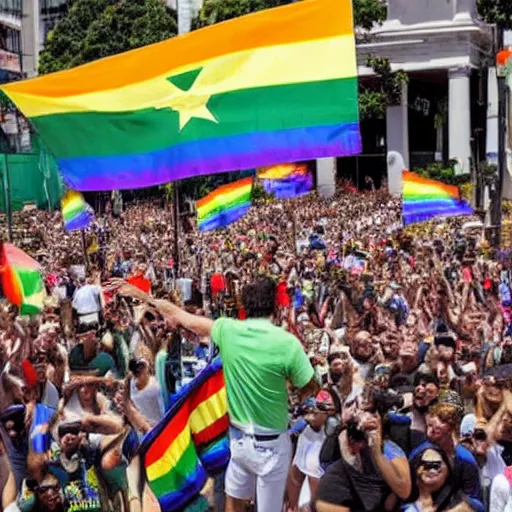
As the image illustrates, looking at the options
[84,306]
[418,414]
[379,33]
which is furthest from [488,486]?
[379,33]

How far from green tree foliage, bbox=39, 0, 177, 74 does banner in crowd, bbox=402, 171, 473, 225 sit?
1235 inches

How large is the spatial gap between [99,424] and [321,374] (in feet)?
5.12

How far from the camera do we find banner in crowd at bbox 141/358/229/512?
6.32m

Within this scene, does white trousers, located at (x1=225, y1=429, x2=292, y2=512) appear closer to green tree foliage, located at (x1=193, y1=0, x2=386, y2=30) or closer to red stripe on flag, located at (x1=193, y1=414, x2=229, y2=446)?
red stripe on flag, located at (x1=193, y1=414, x2=229, y2=446)

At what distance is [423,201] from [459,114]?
25605mm

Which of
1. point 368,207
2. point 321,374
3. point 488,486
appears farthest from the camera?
point 368,207

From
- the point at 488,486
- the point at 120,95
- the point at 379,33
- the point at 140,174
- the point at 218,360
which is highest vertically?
the point at 379,33

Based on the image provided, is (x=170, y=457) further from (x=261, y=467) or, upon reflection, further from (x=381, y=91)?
(x=381, y=91)

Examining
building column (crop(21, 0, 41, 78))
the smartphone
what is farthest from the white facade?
the smartphone

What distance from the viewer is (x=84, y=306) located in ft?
40.2

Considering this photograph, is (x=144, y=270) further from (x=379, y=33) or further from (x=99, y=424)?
(x=379, y=33)

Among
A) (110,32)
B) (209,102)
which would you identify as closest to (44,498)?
(209,102)

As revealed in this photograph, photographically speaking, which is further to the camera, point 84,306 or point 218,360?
point 84,306

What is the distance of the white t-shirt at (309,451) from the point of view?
6383mm
